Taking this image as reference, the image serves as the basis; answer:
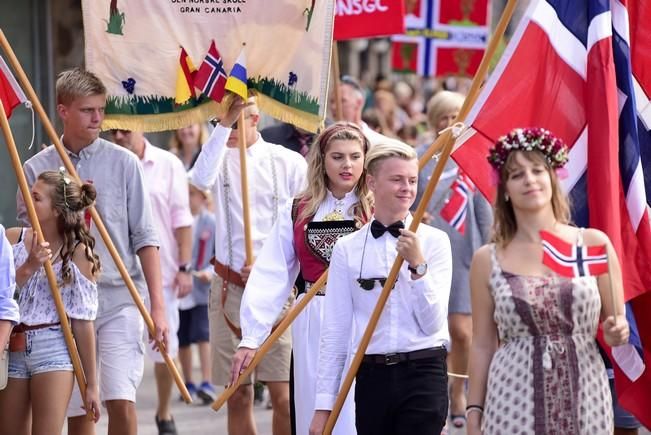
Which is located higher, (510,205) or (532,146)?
(532,146)

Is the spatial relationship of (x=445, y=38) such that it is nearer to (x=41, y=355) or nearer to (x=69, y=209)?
(x=69, y=209)

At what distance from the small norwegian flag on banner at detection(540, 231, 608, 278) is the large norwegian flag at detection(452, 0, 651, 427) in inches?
33.8

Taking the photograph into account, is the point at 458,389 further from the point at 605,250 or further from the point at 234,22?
the point at 605,250

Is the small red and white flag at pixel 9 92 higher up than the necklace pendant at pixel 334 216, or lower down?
higher up

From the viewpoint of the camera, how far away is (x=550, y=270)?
5414 millimetres

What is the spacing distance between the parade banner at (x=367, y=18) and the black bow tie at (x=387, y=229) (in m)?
4.23

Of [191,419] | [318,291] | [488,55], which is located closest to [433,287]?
[488,55]

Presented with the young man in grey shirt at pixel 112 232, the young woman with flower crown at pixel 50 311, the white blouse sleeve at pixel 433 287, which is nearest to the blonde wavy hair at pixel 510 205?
the white blouse sleeve at pixel 433 287

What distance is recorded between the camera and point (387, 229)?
6.54 metres

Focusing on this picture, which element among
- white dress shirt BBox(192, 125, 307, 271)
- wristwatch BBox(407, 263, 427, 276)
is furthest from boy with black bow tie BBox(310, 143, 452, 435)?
white dress shirt BBox(192, 125, 307, 271)

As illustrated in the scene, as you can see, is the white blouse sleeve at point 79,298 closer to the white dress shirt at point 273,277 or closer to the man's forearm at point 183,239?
the white dress shirt at point 273,277

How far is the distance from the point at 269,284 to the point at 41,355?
110 centimetres

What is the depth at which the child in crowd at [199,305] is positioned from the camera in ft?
40.3

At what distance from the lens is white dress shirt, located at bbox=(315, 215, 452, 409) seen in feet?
20.9
